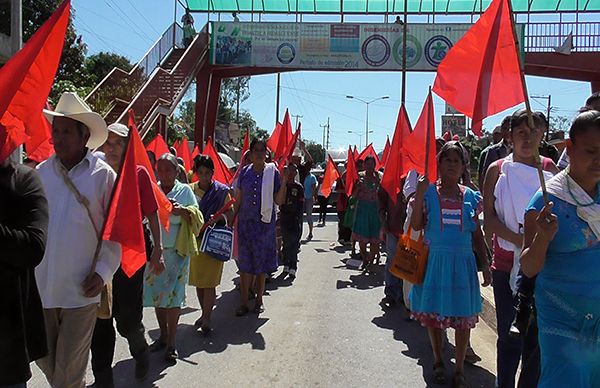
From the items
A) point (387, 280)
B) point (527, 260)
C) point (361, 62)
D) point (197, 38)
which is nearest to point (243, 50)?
point (197, 38)

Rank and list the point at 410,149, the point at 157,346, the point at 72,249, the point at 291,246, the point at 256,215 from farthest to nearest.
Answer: the point at 291,246 < the point at 256,215 < the point at 410,149 < the point at 157,346 < the point at 72,249

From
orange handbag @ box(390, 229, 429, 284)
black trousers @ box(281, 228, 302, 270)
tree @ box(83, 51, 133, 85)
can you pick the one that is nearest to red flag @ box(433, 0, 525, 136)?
orange handbag @ box(390, 229, 429, 284)

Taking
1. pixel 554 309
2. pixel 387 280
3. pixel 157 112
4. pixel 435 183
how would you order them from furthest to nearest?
1. pixel 157 112
2. pixel 387 280
3. pixel 435 183
4. pixel 554 309

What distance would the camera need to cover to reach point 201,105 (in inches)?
824

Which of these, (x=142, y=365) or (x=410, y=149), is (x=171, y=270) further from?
(x=410, y=149)

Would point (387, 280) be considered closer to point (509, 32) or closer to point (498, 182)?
point (498, 182)

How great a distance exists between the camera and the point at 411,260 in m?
4.54

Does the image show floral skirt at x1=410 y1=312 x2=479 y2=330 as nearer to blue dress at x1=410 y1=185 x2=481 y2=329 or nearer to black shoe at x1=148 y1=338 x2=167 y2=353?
blue dress at x1=410 y1=185 x2=481 y2=329

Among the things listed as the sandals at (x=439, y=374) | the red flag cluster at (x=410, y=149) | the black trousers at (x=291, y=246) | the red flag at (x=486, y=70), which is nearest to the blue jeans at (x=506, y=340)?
the sandals at (x=439, y=374)

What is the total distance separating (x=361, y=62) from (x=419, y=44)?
2.31 meters

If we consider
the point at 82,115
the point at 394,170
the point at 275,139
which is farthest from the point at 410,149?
the point at 275,139

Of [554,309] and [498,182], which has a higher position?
[498,182]

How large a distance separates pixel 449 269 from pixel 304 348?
5.86 feet

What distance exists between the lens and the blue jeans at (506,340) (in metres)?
3.71
